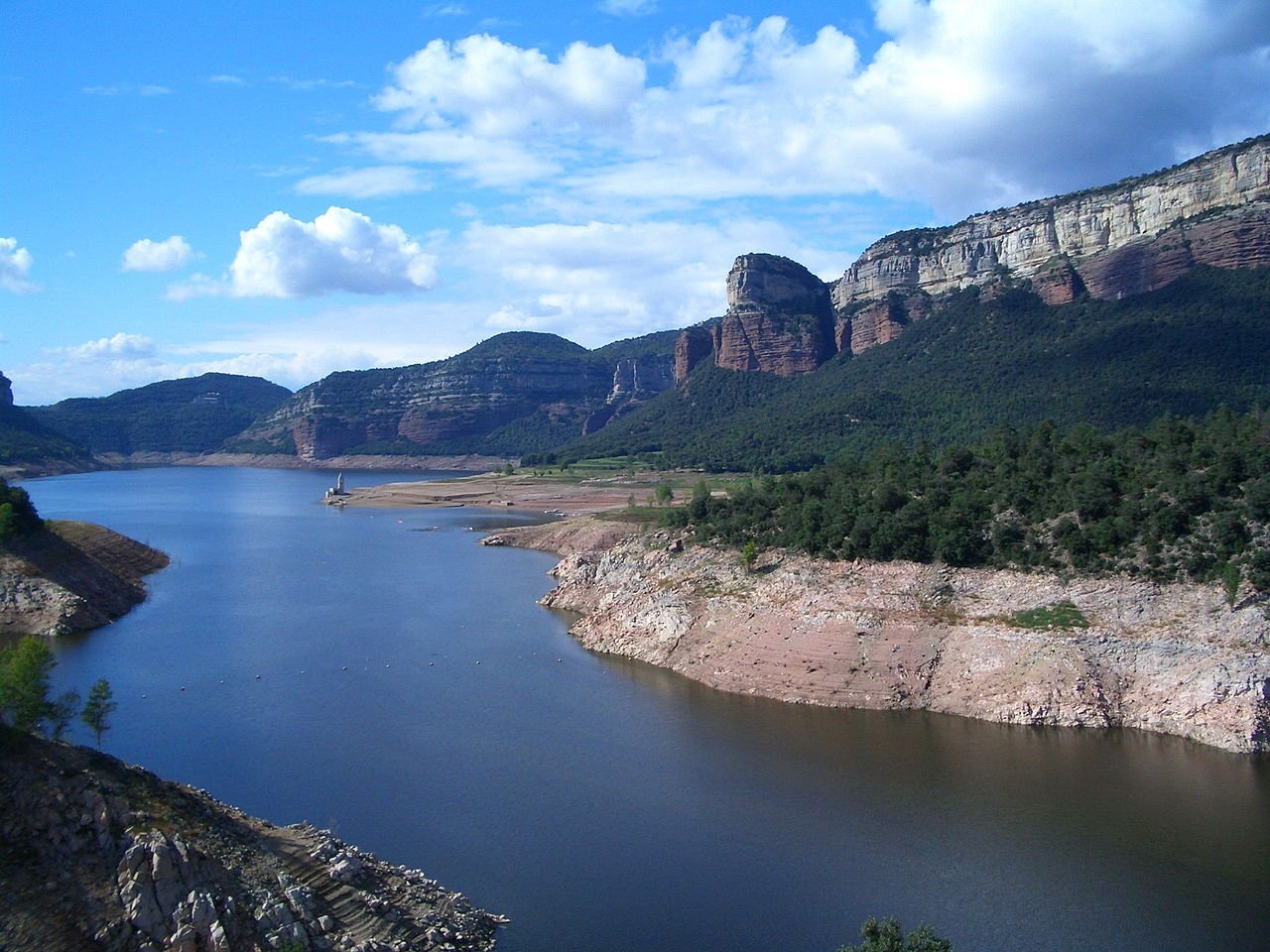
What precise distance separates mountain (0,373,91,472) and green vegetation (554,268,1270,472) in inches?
3654

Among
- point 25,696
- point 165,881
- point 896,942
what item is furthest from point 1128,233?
point 165,881

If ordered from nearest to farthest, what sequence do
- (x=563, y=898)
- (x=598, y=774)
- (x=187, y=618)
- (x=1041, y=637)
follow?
(x=563, y=898), (x=598, y=774), (x=1041, y=637), (x=187, y=618)

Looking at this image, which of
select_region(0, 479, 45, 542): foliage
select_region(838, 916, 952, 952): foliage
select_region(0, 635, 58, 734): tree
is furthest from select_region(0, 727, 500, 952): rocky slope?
select_region(0, 479, 45, 542): foliage

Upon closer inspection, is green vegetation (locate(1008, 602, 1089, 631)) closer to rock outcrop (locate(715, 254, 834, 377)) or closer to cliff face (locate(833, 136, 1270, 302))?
cliff face (locate(833, 136, 1270, 302))

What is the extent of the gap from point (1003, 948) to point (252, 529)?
302 ft

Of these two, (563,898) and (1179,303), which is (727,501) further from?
(1179,303)

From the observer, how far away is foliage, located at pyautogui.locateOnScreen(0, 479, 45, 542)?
181ft

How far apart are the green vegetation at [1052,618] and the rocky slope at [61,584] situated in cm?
4562

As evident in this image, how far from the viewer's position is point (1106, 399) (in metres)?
94.2

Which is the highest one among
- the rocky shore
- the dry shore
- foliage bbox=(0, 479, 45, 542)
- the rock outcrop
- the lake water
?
Answer: the rock outcrop

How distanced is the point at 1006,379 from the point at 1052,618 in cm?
8153

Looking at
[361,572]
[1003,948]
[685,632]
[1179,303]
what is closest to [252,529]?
[361,572]

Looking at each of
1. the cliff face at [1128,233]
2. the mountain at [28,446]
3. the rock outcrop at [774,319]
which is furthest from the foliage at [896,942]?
the mountain at [28,446]

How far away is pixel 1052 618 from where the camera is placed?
37.8 meters
